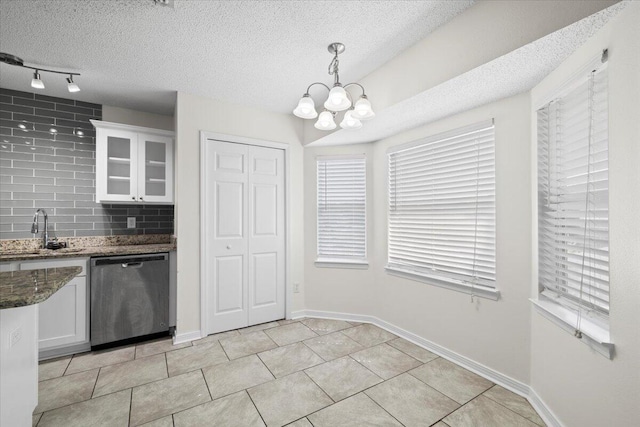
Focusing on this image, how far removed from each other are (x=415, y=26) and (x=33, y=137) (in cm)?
382

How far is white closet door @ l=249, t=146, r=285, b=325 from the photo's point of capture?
329 cm

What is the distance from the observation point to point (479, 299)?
2.28 meters

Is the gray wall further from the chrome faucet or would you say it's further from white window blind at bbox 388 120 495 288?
white window blind at bbox 388 120 495 288

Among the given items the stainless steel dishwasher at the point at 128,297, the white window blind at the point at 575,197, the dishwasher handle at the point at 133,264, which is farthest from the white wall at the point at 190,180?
the white window blind at the point at 575,197

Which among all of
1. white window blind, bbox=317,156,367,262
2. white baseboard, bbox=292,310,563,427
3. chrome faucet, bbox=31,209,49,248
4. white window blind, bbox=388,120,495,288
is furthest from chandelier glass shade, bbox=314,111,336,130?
chrome faucet, bbox=31,209,49,248

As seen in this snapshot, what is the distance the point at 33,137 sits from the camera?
295 centimetres

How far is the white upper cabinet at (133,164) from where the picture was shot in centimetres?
297

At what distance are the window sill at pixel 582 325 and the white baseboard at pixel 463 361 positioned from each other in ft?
1.91

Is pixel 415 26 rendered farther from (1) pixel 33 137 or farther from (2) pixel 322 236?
(1) pixel 33 137

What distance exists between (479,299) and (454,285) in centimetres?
22

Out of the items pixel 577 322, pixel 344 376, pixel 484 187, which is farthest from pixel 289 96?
pixel 577 322

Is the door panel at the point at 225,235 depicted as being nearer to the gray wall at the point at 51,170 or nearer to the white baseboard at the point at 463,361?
the white baseboard at the point at 463,361

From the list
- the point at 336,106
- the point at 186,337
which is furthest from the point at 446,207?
the point at 186,337

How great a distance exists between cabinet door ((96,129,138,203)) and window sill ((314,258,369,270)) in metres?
2.23
